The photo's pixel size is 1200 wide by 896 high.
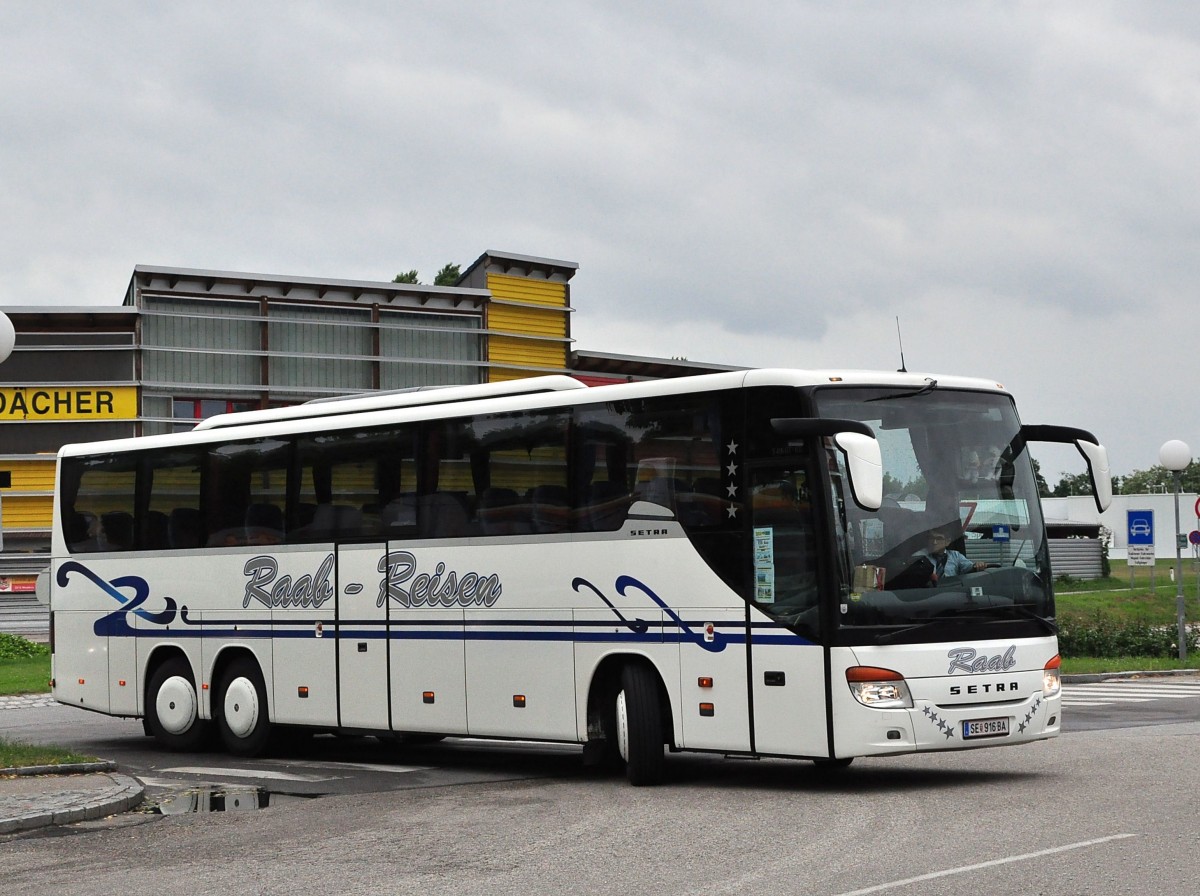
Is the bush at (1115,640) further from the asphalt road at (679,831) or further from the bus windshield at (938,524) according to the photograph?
the bus windshield at (938,524)

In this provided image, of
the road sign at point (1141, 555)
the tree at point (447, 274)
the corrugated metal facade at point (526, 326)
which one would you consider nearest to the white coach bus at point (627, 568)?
the road sign at point (1141, 555)

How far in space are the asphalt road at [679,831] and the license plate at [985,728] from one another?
15.8 inches

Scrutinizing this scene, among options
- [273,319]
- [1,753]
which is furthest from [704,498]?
[273,319]

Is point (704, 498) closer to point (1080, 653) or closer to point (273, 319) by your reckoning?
point (1080, 653)

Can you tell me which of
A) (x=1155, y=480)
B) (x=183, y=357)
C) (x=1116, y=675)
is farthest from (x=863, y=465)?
(x=1155, y=480)

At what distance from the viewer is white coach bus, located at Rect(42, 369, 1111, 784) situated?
12.6m

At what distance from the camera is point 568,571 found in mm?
14414

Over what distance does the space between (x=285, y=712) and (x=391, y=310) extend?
3049cm

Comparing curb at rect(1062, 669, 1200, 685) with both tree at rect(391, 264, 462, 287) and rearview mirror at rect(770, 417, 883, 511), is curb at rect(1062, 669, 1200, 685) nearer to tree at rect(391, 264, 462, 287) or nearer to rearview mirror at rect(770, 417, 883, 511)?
rearview mirror at rect(770, 417, 883, 511)

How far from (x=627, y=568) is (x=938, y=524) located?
8.76ft

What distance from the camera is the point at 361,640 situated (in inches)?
648

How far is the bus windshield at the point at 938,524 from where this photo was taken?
1260 cm

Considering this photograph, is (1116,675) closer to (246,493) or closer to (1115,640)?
(1115,640)

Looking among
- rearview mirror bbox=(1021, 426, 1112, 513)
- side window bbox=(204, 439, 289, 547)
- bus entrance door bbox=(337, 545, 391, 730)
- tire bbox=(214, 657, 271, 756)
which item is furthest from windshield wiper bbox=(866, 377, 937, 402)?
tire bbox=(214, 657, 271, 756)
